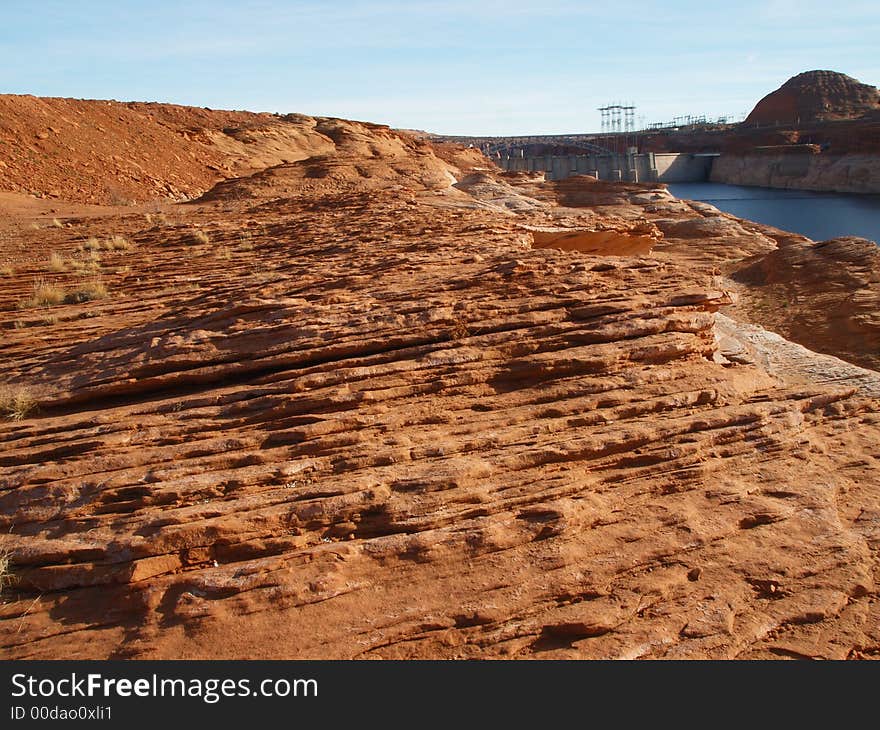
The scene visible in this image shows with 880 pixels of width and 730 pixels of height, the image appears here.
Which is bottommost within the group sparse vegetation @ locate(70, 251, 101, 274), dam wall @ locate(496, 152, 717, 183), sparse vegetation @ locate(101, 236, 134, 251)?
sparse vegetation @ locate(70, 251, 101, 274)

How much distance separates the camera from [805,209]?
5944 cm

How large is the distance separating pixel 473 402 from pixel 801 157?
83.2m

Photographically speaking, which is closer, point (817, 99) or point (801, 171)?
point (801, 171)

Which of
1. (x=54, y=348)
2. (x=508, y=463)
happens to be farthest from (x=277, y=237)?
(x=508, y=463)

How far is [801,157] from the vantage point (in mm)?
75562

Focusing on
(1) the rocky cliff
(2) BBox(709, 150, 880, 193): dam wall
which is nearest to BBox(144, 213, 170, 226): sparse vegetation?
(1) the rocky cliff

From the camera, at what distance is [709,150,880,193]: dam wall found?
6556 centimetres

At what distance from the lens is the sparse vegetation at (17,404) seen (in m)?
6.30

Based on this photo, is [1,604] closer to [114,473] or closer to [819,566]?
[114,473]

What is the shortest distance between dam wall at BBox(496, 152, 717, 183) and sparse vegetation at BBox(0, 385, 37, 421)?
78.4 metres

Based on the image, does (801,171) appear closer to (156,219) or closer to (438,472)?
(156,219)

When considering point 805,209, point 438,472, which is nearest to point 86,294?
point 438,472

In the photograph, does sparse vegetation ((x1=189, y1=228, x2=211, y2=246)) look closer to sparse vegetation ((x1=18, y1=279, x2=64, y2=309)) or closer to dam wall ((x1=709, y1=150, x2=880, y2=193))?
sparse vegetation ((x1=18, y1=279, x2=64, y2=309))

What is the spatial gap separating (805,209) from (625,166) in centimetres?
3170
